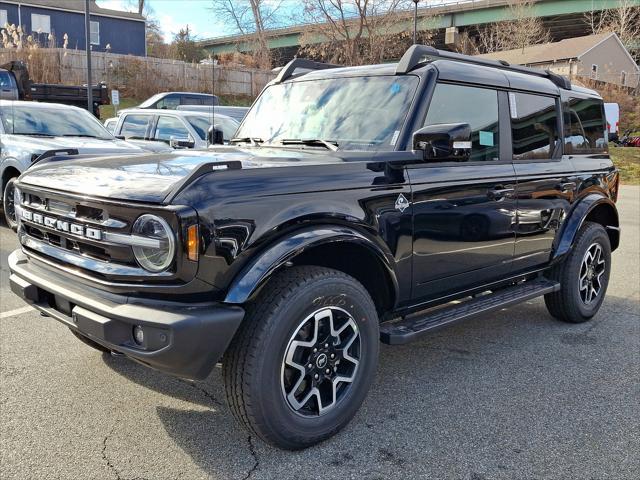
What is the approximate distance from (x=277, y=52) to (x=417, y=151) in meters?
50.9

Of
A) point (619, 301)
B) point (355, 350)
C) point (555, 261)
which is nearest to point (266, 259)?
point (355, 350)

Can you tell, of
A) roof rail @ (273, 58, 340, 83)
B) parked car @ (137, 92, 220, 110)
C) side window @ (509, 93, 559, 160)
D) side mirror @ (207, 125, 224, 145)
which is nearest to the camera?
side window @ (509, 93, 559, 160)

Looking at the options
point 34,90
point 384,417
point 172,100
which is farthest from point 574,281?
point 34,90

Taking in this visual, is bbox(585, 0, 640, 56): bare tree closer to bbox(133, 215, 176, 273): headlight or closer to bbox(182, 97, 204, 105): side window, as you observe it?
bbox(182, 97, 204, 105): side window

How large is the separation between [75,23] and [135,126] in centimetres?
3839

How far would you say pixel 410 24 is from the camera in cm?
3319

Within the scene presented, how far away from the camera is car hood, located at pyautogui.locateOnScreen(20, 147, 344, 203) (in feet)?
8.67

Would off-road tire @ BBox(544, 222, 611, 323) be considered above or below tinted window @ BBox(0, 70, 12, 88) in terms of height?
below

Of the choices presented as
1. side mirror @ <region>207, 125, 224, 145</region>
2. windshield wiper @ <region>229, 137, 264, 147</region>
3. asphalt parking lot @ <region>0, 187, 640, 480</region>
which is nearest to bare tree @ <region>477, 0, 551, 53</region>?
side mirror @ <region>207, 125, 224, 145</region>

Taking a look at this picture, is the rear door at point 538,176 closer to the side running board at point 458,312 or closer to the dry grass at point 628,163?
the side running board at point 458,312

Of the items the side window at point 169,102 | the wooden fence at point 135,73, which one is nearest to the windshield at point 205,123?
the side window at point 169,102

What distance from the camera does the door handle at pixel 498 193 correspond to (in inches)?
152

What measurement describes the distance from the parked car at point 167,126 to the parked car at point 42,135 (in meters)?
1.20

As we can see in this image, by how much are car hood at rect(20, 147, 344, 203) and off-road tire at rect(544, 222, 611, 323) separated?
2495 mm
